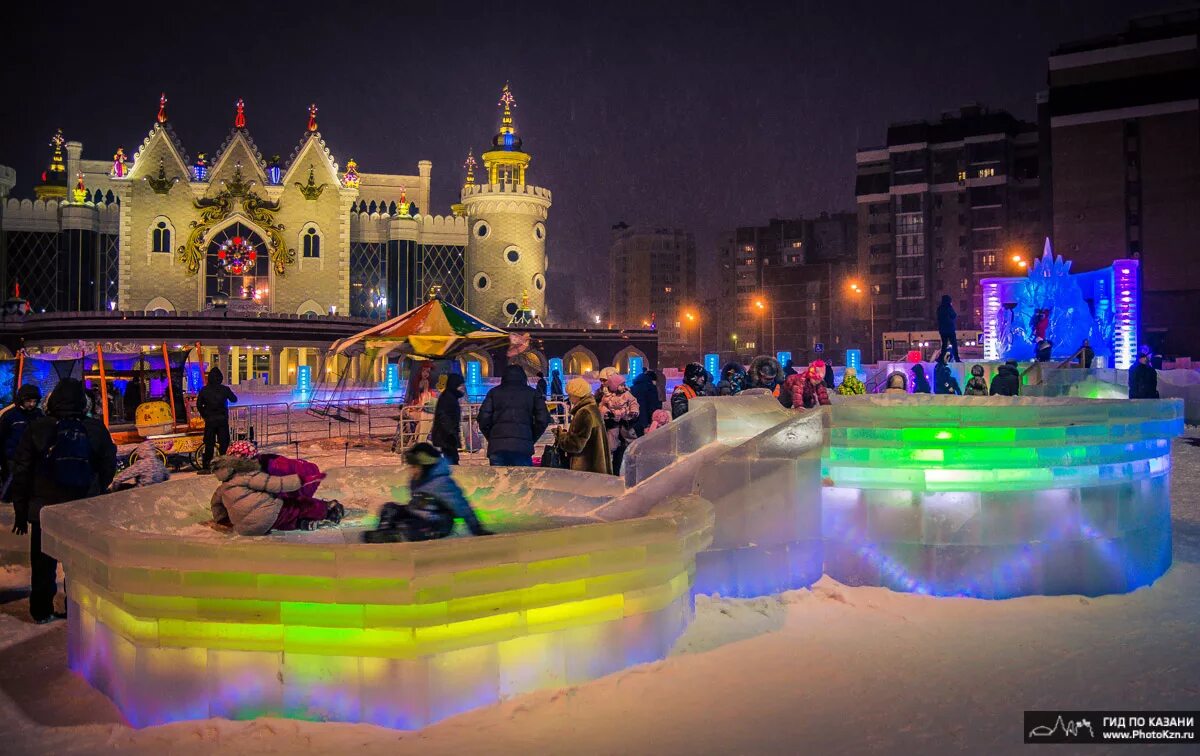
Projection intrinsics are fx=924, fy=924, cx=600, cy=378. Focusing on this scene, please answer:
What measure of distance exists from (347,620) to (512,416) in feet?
13.9

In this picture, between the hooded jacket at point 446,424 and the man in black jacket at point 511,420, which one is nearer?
the man in black jacket at point 511,420

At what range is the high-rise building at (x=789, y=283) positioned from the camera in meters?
90.4

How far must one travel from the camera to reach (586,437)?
24.7 ft

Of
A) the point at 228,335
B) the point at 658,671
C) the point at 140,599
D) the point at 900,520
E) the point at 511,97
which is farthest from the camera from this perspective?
the point at 511,97

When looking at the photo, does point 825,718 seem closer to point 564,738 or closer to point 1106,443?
point 564,738

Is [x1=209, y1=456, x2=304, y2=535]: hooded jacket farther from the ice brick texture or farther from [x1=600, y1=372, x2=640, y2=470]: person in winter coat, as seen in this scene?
[x1=600, y1=372, x2=640, y2=470]: person in winter coat

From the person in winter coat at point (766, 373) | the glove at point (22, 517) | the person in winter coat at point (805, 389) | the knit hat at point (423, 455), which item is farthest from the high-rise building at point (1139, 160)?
the glove at point (22, 517)

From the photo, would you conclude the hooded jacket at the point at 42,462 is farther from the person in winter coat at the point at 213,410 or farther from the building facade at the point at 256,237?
the building facade at the point at 256,237

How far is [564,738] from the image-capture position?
158 inches

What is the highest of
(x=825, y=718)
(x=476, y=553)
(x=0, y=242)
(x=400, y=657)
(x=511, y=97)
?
(x=511, y=97)

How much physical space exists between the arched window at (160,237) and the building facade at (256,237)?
9cm

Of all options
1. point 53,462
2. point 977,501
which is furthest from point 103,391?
point 977,501

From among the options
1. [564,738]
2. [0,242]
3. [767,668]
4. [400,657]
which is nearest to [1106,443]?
[767,668]

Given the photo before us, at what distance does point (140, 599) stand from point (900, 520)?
15.5 feet
